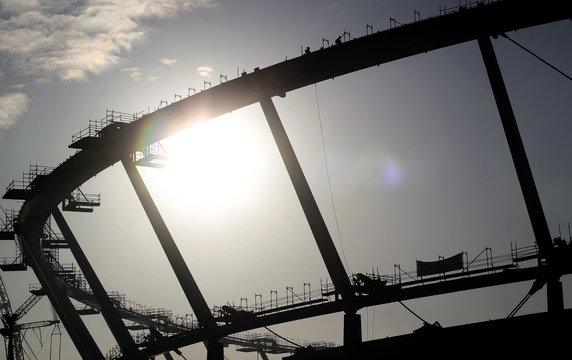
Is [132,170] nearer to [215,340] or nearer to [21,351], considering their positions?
[215,340]

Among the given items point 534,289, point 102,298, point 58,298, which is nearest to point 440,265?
point 534,289

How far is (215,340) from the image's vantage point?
5853 centimetres

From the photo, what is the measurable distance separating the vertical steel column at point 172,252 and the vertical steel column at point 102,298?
35.8 feet

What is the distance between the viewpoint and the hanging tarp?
47.0 metres

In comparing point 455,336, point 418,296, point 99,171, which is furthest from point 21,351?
point 455,336

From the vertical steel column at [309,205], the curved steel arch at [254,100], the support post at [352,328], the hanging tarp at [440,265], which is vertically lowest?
the support post at [352,328]

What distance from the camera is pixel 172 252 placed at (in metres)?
61.3

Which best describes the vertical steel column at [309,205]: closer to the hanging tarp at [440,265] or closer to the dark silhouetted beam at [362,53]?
the dark silhouetted beam at [362,53]

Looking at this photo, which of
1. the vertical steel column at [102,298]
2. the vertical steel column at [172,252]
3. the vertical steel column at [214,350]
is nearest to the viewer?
the vertical steel column at [214,350]

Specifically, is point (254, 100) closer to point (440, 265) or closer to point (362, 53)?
point (362, 53)

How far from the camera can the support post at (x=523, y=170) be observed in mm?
42469

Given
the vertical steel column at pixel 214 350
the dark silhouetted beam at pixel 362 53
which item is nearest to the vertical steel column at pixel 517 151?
the dark silhouetted beam at pixel 362 53

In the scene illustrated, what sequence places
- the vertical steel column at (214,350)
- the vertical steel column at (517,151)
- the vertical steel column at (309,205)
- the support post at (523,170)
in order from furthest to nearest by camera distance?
the vertical steel column at (214,350), the vertical steel column at (309,205), the vertical steel column at (517,151), the support post at (523,170)

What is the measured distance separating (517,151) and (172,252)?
30.5 meters
